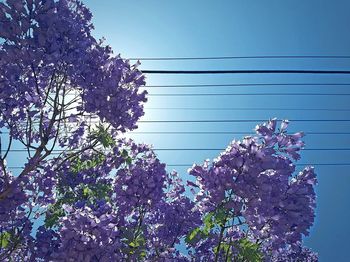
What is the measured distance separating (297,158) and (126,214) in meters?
2.73

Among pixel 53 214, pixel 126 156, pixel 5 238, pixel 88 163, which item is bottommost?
pixel 5 238

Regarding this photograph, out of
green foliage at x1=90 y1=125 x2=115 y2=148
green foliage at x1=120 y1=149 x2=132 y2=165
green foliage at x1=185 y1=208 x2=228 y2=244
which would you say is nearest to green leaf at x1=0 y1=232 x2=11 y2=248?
green foliage at x1=90 y1=125 x2=115 y2=148

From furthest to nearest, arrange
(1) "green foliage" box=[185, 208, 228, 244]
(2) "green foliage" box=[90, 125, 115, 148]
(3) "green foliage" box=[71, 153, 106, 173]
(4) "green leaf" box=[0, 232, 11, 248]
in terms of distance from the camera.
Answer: (3) "green foliage" box=[71, 153, 106, 173], (4) "green leaf" box=[0, 232, 11, 248], (2) "green foliage" box=[90, 125, 115, 148], (1) "green foliage" box=[185, 208, 228, 244]

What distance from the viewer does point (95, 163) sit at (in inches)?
306

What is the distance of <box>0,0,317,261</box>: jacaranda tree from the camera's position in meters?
5.54

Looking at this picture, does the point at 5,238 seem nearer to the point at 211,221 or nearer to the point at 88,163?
the point at 88,163

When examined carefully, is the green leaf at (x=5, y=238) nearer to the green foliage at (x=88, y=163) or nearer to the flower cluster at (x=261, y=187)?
the green foliage at (x=88, y=163)

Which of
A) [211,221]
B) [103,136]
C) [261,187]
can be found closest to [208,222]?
[211,221]

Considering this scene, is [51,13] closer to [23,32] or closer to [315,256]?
[23,32]

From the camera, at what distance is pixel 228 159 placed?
5672 mm

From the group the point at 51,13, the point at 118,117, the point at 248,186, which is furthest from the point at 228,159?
the point at 51,13

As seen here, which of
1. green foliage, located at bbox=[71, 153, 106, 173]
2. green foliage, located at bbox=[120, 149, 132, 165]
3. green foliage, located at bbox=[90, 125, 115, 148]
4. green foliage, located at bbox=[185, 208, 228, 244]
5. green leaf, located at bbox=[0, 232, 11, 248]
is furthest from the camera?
green foliage, located at bbox=[71, 153, 106, 173]

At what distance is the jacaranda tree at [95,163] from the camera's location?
554cm

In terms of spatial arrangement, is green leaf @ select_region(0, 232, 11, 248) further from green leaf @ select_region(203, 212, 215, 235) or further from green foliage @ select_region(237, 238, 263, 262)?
green foliage @ select_region(237, 238, 263, 262)
